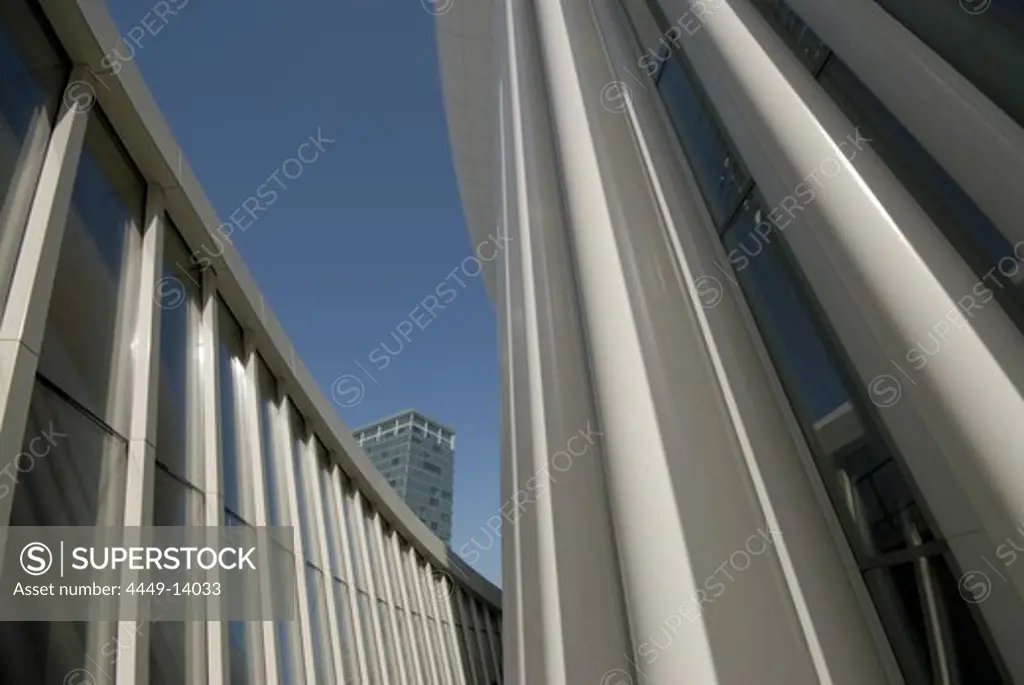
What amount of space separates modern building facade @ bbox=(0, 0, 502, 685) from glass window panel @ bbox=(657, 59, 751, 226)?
526 cm

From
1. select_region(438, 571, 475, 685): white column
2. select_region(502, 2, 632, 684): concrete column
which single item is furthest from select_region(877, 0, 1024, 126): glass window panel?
select_region(438, 571, 475, 685): white column

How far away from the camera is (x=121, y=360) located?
5770 millimetres

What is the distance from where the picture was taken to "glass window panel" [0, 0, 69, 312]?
443 centimetres

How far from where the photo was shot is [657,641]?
2750mm

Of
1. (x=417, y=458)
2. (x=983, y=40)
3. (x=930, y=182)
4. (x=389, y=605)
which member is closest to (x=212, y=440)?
(x=930, y=182)

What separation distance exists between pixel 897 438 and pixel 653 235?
92.6 inches

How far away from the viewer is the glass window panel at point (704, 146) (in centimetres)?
491

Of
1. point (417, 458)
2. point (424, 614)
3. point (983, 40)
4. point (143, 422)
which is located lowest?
point (983, 40)

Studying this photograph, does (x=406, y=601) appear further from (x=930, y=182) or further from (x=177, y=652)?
(x=930, y=182)

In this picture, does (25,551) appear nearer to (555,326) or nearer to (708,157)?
(555,326)

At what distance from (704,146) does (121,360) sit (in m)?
5.83

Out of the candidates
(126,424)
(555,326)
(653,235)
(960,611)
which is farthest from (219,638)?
(960,611)

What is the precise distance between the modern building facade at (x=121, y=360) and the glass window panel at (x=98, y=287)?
0.02 metres

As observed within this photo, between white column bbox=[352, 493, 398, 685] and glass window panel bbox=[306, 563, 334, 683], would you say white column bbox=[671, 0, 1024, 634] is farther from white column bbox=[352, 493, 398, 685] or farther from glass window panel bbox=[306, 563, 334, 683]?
white column bbox=[352, 493, 398, 685]
